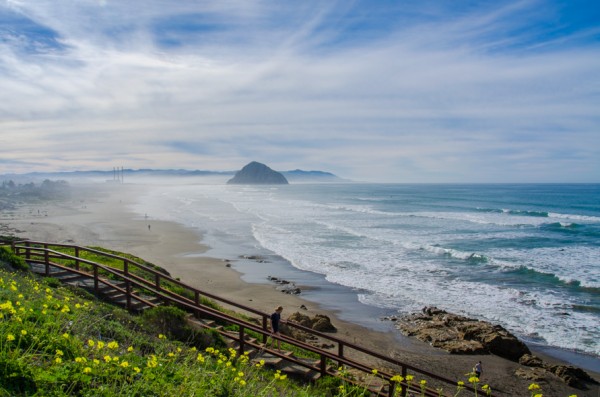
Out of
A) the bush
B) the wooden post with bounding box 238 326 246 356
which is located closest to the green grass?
the wooden post with bounding box 238 326 246 356

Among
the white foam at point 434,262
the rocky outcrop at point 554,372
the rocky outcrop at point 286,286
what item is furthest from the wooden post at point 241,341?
the rocky outcrop at point 286,286

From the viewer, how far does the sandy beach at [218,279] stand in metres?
17.0

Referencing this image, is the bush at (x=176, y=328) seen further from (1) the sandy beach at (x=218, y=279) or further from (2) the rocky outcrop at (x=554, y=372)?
(2) the rocky outcrop at (x=554, y=372)

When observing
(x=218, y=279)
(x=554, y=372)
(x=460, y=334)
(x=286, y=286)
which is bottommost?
(x=554, y=372)

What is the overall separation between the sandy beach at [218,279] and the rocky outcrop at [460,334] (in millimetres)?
414

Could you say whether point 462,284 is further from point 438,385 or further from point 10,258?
point 10,258

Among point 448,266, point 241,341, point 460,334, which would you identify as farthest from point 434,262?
point 241,341

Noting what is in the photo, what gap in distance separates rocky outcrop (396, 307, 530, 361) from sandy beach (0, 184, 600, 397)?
1.36 feet

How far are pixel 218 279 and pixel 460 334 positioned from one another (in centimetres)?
1496

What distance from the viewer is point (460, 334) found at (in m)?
20.0

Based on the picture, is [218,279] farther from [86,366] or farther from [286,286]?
[86,366]

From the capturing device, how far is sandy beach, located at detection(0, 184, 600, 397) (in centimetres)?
1697

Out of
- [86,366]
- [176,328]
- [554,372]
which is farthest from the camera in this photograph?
[554,372]

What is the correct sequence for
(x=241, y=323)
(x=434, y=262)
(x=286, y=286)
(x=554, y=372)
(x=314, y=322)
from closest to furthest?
(x=241, y=323), (x=554, y=372), (x=314, y=322), (x=286, y=286), (x=434, y=262)
